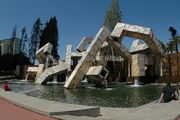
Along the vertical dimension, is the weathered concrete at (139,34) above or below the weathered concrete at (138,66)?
above

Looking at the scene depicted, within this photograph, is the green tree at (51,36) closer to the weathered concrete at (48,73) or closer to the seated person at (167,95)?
the weathered concrete at (48,73)

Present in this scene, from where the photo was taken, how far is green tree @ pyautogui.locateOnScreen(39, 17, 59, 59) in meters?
65.9

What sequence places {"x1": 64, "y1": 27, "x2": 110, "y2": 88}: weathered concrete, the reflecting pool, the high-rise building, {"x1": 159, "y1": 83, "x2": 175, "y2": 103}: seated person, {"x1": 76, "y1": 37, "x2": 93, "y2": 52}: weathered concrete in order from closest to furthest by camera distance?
{"x1": 159, "y1": 83, "x2": 175, "y2": 103}: seated person < the reflecting pool < {"x1": 64, "y1": 27, "x2": 110, "y2": 88}: weathered concrete < {"x1": 76, "y1": 37, "x2": 93, "y2": 52}: weathered concrete < the high-rise building

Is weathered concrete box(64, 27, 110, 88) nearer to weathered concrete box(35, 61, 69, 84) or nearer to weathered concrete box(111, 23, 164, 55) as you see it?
weathered concrete box(111, 23, 164, 55)

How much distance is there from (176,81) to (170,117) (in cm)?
2449

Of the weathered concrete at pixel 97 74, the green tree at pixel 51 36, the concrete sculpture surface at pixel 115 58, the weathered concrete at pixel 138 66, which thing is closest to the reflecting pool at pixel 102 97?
the concrete sculpture surface at pixel 115 58

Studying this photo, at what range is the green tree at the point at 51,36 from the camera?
65875 mm

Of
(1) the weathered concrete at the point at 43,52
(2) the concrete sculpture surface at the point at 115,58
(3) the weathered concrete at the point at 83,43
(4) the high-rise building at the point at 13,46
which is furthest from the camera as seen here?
(4) the high-rise building at the point at 13,46

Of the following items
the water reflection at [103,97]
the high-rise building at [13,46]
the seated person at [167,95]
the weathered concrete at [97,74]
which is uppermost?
the high-rise building at [13,46]

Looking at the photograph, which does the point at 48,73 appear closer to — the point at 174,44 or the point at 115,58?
the point at 115,58

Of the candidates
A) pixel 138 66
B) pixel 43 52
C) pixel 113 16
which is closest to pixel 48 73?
pixel 43 52

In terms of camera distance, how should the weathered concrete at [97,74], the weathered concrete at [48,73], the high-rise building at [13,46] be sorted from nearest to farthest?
the weathered concrete at [97,74] → the weathered concrete at [48,73] → the high-rise building at [13,46]

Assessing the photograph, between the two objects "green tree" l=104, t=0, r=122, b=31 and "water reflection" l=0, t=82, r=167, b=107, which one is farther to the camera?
"green tree" l=104, t=0, r=122, b=31

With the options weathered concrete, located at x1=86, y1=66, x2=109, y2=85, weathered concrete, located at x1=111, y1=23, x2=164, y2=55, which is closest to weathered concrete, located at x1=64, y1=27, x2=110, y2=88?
weathered concrete, located at x1=86, y1=66, x2=109, y2=85
